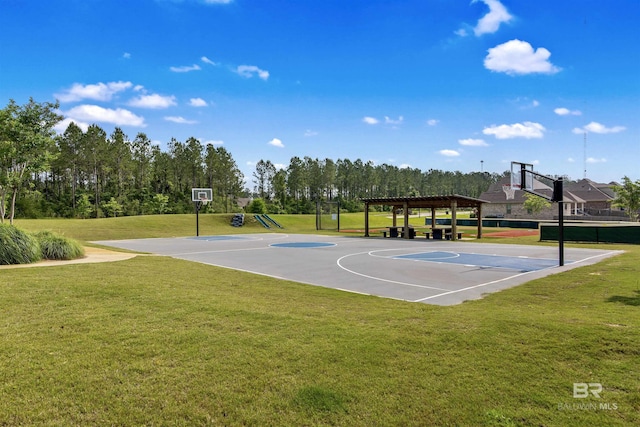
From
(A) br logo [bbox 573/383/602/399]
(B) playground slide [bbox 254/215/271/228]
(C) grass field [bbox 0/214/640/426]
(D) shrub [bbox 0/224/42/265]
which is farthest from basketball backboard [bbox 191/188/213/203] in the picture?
(A) br logo [bbox 573/383/602/399]

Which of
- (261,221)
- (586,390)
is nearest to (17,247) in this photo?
(586,390)

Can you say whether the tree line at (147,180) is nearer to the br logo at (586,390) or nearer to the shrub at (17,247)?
the shrub at (17,247)

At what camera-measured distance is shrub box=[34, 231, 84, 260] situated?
13.4 metres

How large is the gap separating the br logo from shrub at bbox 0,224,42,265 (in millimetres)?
14361

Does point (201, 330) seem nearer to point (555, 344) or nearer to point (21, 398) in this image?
point (21, 398)

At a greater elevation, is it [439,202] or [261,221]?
[439,202]

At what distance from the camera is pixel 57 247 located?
44.8 ft

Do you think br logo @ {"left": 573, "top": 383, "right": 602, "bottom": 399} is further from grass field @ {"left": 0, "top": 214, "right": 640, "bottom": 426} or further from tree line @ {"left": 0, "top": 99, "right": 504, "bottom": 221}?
tree line @ {"left": 0, "top": 99, "right": 504, "bottom": 221}

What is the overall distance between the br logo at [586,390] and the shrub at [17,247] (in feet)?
47.1

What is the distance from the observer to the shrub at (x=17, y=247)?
11891mm

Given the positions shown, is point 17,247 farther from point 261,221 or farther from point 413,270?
point 261,221

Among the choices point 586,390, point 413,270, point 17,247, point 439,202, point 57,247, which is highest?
point 439,202

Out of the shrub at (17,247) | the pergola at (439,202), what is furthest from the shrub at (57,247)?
the pergola at (439,202)

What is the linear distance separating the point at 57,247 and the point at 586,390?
15.3 m
